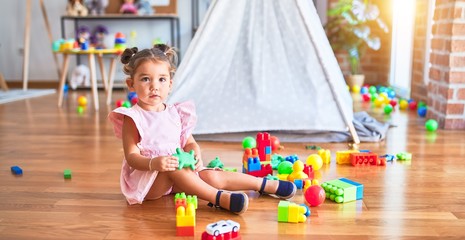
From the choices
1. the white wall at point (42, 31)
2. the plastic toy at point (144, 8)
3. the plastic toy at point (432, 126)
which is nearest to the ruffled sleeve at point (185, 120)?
the plastic toy at point (432, 126)

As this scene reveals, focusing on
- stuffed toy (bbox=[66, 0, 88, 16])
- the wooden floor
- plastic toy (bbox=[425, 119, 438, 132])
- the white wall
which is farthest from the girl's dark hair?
the white wall

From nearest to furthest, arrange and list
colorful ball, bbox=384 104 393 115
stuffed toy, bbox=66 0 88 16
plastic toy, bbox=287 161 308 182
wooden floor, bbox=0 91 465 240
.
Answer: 1. wooden floor, bbox=0 91 465 240
2. plastic toy, bbox=287 161 308 182
3. colorful ball, bbox=384 104 393 115
4. stuffed toy, bbox=66 0 88 16

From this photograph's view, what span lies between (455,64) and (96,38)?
3371mm

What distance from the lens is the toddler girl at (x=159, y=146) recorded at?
137 centimetres

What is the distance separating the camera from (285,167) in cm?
170

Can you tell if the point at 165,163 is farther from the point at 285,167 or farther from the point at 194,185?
the point at 285,167

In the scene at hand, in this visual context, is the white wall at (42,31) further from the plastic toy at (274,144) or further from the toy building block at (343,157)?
the toy building block at (343,157)

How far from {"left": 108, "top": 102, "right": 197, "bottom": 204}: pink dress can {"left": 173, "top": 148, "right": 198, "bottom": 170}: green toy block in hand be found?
0.11m

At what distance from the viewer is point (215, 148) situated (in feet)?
7.20

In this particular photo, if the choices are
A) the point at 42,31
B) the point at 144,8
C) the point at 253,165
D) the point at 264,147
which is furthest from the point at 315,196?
the point at 42,31

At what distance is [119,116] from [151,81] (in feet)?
0.51

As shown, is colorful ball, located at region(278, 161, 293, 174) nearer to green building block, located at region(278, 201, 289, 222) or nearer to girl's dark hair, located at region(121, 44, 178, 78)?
green building block, located at region(278, 201, 289, 222)

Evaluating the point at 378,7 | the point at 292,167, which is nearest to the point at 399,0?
the point at 378,7

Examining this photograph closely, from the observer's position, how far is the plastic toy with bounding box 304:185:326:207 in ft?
4.57
